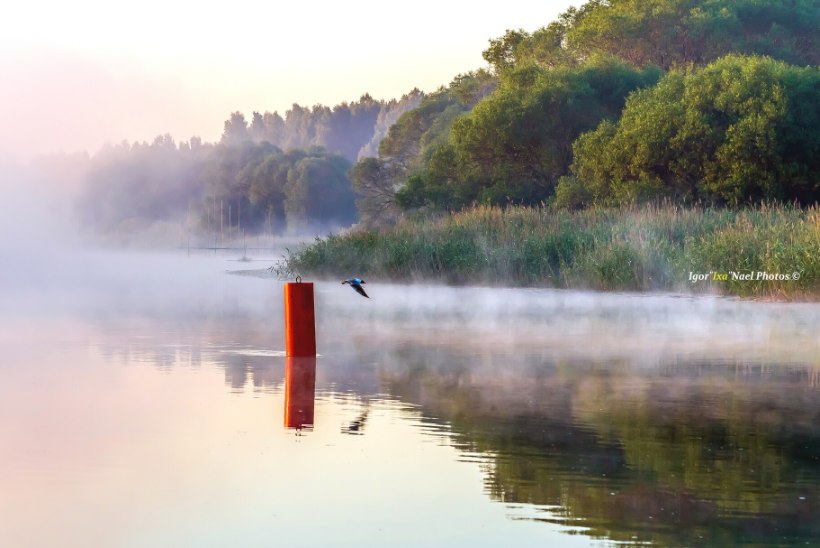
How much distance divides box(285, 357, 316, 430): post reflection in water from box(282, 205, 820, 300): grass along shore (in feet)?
47.9

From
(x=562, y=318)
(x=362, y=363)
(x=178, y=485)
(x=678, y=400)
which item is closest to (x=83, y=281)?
(x=562, y=318)

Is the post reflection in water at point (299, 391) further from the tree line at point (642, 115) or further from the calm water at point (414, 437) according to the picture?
the tree line at point (642, 115)

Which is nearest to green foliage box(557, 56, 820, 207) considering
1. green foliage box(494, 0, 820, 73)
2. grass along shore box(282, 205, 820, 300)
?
grass along shore box(282, 205, 820, 300)

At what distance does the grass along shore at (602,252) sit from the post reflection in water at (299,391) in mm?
14612

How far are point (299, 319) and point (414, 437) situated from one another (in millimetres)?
6194

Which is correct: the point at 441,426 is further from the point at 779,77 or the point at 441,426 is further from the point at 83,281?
the point at 779,77

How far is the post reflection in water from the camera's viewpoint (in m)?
11.5

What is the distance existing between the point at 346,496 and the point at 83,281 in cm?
3976

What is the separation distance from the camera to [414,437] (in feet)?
34.6

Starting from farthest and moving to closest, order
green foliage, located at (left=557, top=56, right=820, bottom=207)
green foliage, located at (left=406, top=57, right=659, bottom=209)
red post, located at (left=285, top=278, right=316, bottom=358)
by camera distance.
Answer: green foliage, located at (left=406, top=57, right=659, bottom=209) → green foliage, located at (left=557, top=56, right=820, bottom=207) → red post, located at (left=285, top=278, right=316, bottom=358)

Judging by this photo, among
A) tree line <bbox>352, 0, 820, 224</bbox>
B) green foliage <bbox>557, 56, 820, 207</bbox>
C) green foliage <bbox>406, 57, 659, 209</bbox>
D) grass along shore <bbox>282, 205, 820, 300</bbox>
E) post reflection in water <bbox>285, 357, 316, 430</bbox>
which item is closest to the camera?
post reflection in water <bbox>285, 357, 316, 430</bbox>

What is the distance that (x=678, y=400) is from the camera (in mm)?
12836

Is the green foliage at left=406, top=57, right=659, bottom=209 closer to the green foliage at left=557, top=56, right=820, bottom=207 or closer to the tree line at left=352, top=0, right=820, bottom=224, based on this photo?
the tree line at left=352, top=0, right=820, bottom=224

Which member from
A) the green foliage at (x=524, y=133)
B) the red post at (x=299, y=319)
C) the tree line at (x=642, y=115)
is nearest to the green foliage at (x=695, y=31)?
the tree line at (x=642, y=115)
